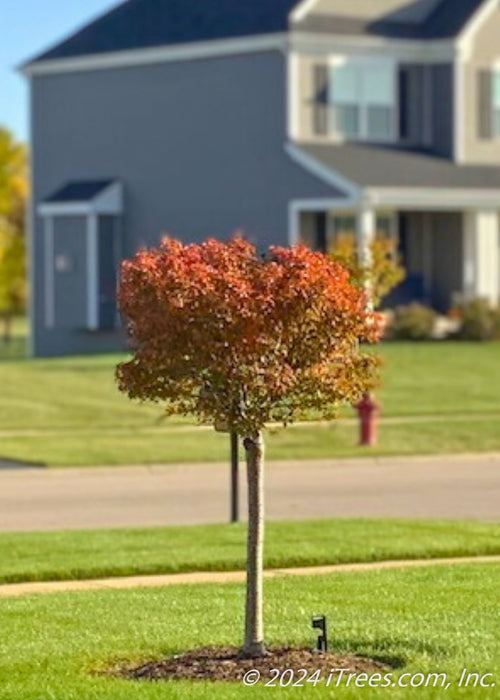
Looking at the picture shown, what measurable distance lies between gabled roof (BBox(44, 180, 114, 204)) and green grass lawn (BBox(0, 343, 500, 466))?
7.61 m

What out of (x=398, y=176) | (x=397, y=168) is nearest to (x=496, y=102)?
(x=397, y=168)

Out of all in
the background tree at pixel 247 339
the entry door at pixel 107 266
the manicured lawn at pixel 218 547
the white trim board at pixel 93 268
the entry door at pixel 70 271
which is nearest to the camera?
the background tree at pixel 247 339

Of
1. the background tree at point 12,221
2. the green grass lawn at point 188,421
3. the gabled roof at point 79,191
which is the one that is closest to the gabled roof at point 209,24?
the gabled roof at point 79,191

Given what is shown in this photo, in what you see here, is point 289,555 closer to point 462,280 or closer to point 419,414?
point 419,414

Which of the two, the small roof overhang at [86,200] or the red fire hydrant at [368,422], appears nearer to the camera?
the red fire hydrant at [368,422]

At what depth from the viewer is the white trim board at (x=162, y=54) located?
47.2 metres

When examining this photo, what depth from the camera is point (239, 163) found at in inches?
1875

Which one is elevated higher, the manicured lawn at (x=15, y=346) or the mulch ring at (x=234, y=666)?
the mulch ring at (x=234, y=666)

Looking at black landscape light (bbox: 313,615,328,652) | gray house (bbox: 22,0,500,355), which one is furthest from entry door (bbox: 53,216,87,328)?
black landscape light (bbox: 313,615,328,652)

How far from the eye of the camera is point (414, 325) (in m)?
44.1

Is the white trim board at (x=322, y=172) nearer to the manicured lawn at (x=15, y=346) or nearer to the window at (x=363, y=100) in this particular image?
the window at (x=363, y=100)

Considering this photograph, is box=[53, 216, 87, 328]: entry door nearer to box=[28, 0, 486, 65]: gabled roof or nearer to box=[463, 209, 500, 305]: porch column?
box=[28, 0, 486, 65]: gabled roof

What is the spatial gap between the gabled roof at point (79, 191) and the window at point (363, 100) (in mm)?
6044

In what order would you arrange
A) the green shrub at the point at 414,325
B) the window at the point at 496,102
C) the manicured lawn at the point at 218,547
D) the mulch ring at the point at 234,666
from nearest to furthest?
the mulch ring at the point at 234,666 → the manicured lawn at the point at 218,547 → the green shrub at the point at 414,325 → the window at the point at 496,102
